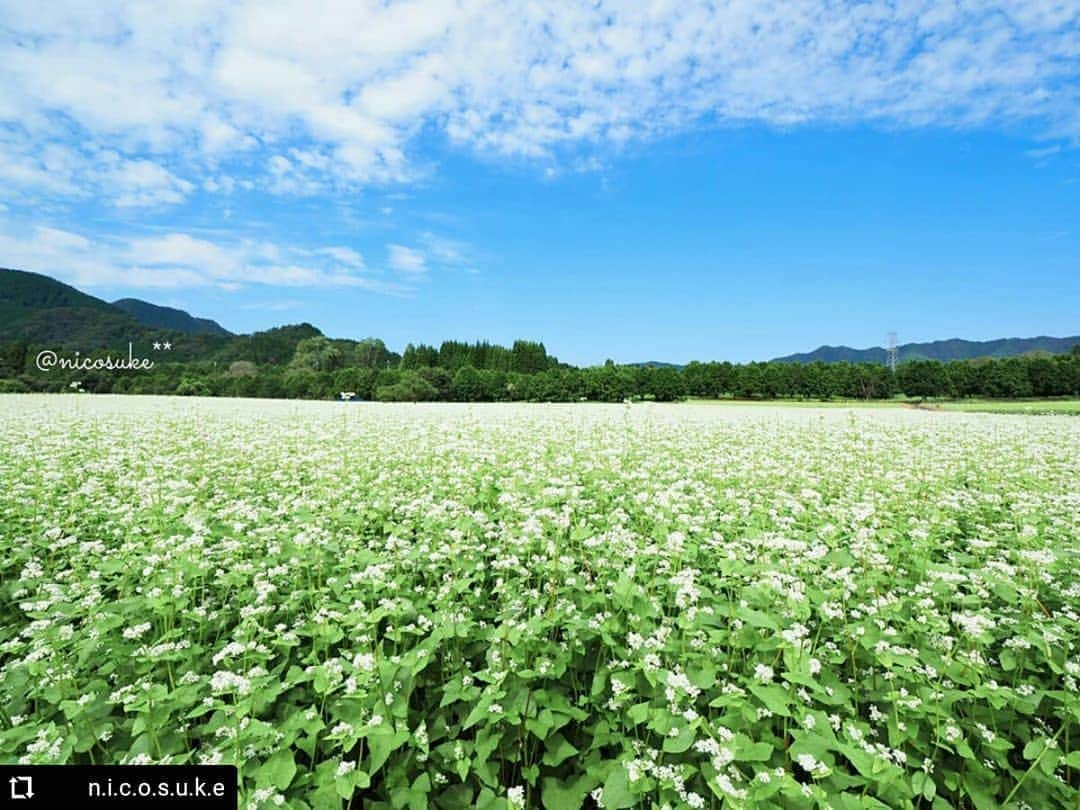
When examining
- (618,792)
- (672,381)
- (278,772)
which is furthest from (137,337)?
(618,792)

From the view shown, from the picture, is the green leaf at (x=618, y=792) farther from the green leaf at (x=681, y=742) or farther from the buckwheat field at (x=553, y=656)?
the green leaf at (x=681, y=742)

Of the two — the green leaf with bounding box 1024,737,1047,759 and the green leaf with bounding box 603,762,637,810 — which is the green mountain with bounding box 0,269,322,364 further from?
the green leaf with bounding box 1024,737,1047,759

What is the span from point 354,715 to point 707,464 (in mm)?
7076

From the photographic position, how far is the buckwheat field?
2893mm

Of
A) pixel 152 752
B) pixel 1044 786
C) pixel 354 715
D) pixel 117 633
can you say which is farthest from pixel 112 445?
pixel 1044 786

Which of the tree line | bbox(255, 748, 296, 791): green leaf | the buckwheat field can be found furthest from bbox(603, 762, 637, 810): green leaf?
the tree line

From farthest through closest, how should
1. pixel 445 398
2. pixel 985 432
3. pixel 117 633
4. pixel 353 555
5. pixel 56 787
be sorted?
pixel 445 398, pixel 985 432, pixel 353 555, pixel 117 633, pixel 56 787

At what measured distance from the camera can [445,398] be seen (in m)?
85.4

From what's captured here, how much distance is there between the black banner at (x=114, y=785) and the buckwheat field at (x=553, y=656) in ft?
0.37

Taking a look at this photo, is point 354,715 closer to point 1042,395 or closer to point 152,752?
point 152,752

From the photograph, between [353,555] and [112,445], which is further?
[112,445]

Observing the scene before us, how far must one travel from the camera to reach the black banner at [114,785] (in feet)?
9.08

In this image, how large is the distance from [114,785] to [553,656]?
2717 mm

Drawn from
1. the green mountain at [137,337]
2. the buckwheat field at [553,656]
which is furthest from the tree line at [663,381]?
the buckwheat field at [553,656]
